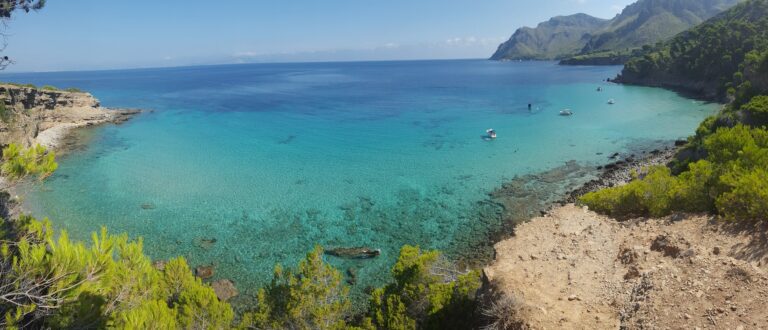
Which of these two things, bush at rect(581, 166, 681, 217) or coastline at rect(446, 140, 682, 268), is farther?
coastline at rect(446, 140, 682, 268)

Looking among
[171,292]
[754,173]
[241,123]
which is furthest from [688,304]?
[241,123]

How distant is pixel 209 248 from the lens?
26.2 m

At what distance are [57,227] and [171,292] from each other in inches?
844

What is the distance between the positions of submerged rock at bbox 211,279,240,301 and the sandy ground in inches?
555

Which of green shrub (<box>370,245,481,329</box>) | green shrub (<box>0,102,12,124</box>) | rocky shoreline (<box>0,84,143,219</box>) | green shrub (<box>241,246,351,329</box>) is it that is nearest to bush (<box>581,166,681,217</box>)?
green shrub (<box>370,245,481,329</box>)

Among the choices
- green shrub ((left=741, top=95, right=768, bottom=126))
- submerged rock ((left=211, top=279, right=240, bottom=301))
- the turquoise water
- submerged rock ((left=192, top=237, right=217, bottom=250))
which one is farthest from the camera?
green shrub ((left=741, top=95, right=768, bottom=126))

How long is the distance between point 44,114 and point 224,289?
63.7 m

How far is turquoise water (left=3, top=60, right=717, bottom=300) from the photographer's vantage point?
27.3 metres

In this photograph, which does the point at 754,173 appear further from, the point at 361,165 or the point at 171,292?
the point at 361,165

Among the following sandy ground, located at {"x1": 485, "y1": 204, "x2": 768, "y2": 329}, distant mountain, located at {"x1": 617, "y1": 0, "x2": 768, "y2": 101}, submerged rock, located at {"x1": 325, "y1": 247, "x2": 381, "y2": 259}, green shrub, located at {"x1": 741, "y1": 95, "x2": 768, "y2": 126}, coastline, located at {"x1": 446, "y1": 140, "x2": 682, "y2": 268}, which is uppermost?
distant mountain, located at {"x1": 617, "y1": 0, "x2": 768, "y2": 101}

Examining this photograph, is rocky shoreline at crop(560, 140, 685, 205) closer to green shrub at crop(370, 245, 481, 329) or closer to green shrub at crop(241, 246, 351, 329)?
green shrub at crop(370, 245, 481, 329)

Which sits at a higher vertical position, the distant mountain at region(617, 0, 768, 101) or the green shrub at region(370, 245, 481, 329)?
the distant mountain at region(617, 0, 768, 101)

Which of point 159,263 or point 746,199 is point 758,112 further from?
point 159,263

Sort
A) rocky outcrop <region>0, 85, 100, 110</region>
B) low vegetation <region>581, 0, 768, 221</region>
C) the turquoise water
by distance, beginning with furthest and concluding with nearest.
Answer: rocky outcrop <region>0, 85, 100, 110</region>
the turquoise water
low vegetation <region>581, 0, 768, 221</region>
